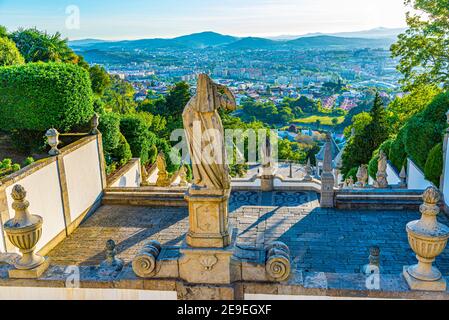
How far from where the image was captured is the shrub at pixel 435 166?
12.0 m

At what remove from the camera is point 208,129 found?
4719 millimetres

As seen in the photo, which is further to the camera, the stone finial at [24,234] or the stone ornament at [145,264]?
the stone ornament at [145,264]

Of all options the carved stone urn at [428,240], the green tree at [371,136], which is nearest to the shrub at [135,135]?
the green tree at [371,136]

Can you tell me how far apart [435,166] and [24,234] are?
11.5 meters

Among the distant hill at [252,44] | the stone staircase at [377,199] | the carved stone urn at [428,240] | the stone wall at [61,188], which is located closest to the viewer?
the carved stone urn at [428,240]

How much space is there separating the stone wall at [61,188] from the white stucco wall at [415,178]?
1080 cm

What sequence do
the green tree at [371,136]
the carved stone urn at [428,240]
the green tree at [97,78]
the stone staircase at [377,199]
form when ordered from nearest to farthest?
1. the carved stone urn at [428,240]
2. the stone staircase at [377,199]
3. the green tree at [97,78]
4. the green tree at [371,136]

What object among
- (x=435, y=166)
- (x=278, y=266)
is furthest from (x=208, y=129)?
(x=435, y=166)

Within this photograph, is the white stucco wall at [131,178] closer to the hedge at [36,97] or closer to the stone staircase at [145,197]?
the stone staircase at [145,197]

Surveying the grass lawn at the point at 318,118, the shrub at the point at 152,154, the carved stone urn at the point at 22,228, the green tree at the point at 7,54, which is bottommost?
the grass lawn at the point at 318,118

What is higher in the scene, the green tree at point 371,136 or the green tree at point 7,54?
the green tree at point 7,54

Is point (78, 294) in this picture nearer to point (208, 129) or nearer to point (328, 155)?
point (208, 129)

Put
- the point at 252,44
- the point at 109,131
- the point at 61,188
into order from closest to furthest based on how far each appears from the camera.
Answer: the point at 61,188 < the point at 109,131 < the point at 252,44
